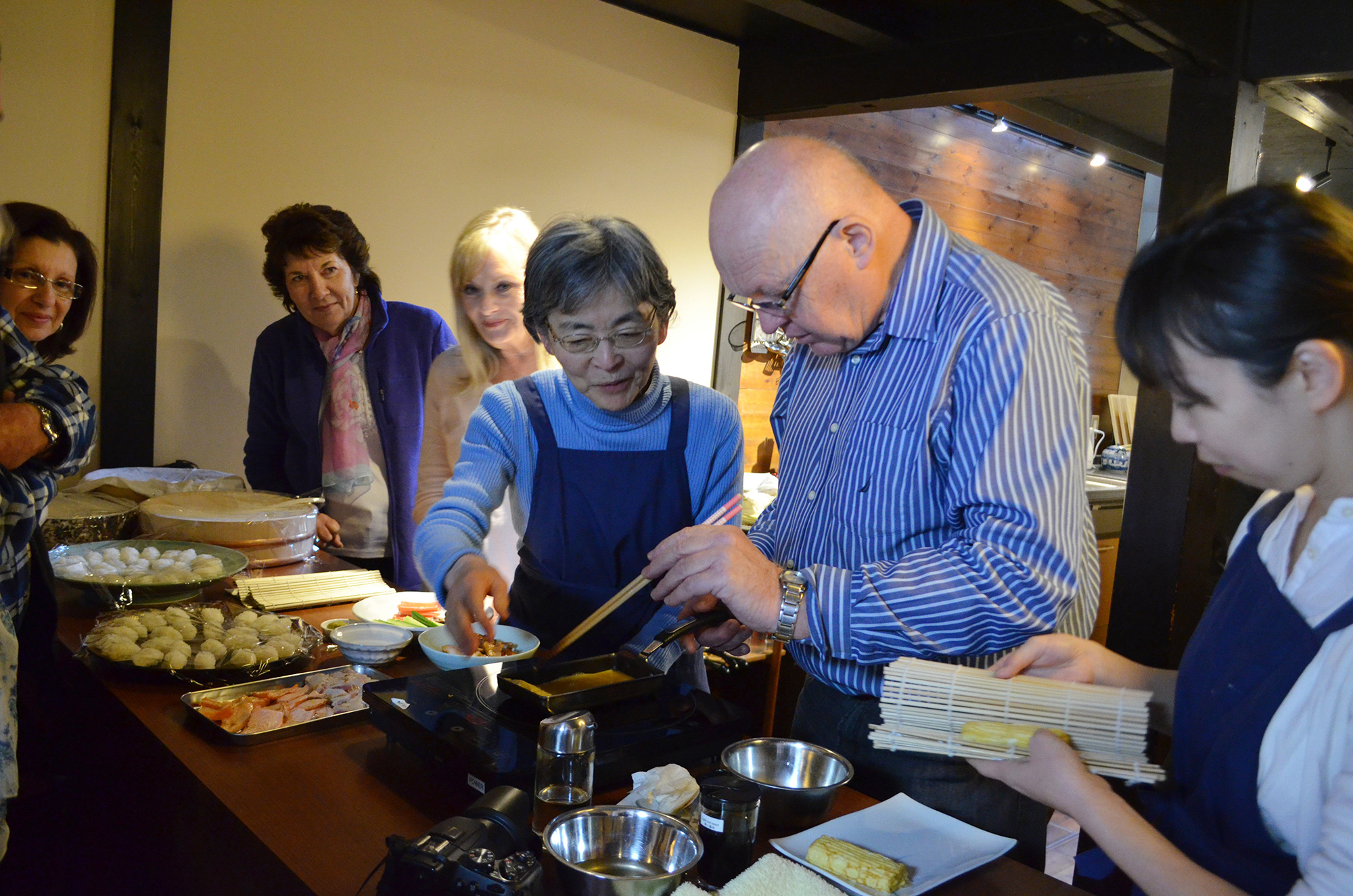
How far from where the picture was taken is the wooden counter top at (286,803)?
1265mm

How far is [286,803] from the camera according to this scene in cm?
142

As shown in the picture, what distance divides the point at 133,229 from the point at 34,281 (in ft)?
2.61

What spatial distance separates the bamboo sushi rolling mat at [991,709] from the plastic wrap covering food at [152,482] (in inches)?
98.7

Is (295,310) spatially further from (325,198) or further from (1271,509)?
(1271,509)

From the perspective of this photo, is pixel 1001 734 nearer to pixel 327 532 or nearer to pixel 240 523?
pixel 240 523

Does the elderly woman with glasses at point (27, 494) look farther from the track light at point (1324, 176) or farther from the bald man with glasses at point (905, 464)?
the track light at point (1324, 176)

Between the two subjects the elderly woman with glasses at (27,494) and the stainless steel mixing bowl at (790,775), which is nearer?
the stainless steel mixing bowl at (790,775)

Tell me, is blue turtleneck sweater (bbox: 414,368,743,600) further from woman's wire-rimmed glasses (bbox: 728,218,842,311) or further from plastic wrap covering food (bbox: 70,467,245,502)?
plastic wrap covering food (bbox: 70,467,245,502)

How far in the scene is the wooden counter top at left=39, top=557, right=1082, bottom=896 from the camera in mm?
1265

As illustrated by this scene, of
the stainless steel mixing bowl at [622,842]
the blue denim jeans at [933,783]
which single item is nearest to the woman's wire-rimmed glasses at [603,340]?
the blue denim jeans at [933,783]

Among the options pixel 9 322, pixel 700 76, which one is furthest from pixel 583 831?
pixel 700 76

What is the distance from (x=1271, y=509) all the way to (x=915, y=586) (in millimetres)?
493

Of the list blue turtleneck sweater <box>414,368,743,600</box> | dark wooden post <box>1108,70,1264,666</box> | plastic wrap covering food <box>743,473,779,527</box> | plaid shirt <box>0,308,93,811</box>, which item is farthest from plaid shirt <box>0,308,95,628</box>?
dark wooden post <box>1108,70,1264,666</box>

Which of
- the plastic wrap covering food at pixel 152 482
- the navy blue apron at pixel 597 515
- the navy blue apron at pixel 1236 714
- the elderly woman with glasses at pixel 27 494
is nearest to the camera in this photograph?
the navy blue apron at pixel 1236 714
